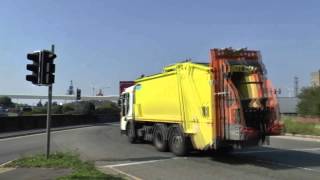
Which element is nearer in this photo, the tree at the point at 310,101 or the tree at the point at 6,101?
the tree at the point at 310,101

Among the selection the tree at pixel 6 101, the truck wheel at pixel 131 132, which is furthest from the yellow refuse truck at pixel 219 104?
the tree at pixel 6 101

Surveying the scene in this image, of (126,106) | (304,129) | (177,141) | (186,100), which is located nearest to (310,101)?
(304,129)

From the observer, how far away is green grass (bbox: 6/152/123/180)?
13148 mm

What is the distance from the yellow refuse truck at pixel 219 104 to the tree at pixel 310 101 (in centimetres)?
4631

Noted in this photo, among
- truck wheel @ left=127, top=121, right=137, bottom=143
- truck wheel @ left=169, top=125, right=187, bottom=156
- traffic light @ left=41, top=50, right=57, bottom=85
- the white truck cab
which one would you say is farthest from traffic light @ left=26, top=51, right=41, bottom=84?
the white truck cab

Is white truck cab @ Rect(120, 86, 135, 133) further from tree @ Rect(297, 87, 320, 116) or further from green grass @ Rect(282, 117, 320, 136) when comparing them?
tree @ Rect(297, 87, 320, 116)

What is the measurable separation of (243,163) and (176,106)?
4.16 m

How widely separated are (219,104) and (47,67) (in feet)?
17.8

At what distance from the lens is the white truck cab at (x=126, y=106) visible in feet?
90.2

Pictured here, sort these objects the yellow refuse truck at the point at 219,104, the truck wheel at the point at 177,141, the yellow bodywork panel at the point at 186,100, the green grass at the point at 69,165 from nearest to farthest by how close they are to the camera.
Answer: the green grass at the point at 69,165 → the yellow refuse truck at the point at 219,104 → the yellow bodywork panel at the point at 186,100 → the truck wheel at the point at 177,141

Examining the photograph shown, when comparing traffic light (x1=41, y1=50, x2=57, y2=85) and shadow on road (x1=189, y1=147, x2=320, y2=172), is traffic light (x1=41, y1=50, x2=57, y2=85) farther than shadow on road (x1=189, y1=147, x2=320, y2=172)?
Yes

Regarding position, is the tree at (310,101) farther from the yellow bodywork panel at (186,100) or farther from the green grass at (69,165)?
the green grass at (69,165)

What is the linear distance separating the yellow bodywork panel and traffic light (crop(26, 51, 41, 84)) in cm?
497

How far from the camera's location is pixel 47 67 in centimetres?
1770
